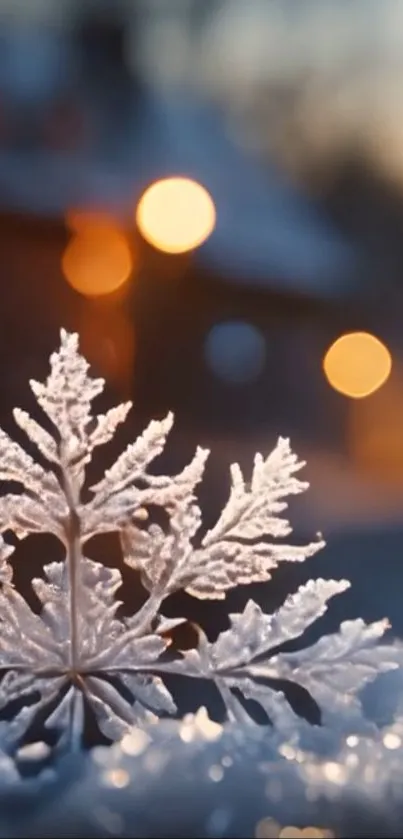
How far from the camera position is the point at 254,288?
82cm

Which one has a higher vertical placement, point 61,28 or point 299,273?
point 61,28

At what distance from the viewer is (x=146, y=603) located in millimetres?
797

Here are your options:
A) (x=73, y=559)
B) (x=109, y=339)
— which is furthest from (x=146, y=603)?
(x=109, y=339)

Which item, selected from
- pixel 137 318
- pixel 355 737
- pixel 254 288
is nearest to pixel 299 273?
pixel 254 288

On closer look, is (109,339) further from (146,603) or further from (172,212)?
(146,603)

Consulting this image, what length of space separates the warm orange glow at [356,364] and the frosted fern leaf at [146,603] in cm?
8

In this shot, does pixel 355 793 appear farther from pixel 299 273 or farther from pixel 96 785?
pixel 299 273

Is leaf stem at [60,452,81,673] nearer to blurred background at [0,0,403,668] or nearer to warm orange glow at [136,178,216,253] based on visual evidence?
blurred background at [0,0,403,668]

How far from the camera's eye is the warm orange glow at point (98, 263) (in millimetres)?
815

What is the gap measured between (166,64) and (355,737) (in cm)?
58

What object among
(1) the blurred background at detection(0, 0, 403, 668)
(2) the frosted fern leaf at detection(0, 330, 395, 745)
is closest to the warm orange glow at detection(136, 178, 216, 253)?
(1) the blurred background at detection(0, 0, 403, 668)

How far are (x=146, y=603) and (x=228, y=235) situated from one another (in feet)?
1.05

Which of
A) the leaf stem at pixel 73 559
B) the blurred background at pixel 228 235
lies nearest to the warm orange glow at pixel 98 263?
the blurred background at pixel 228 235

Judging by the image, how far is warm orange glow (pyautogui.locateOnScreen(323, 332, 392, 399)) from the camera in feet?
2.67
